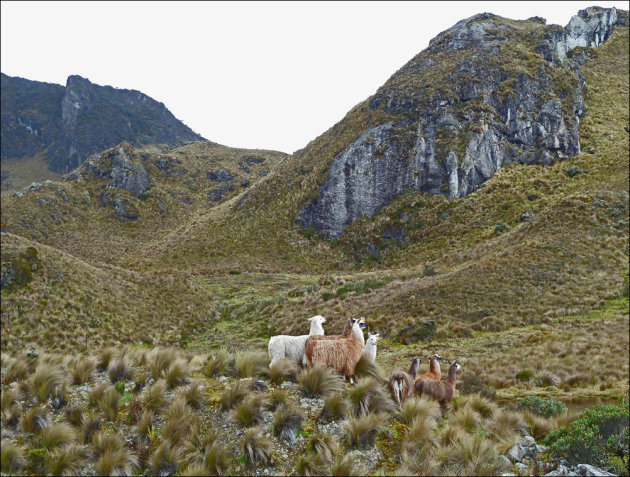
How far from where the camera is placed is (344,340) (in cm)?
721

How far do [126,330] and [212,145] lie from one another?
12271 centimetres

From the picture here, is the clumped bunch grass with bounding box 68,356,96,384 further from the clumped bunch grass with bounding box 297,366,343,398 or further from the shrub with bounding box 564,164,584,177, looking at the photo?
the shrub with bounding box 564,164,584,177

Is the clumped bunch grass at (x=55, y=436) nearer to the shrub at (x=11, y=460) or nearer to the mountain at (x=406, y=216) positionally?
the shrub at (x=11, y=460)

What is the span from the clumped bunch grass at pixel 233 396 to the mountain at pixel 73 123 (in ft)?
606

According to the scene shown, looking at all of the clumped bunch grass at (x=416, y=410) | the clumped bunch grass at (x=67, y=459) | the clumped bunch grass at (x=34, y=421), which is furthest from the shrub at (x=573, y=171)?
the clumped bunch grass at (x=34, y=421)

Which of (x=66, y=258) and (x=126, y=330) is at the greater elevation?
(x=66, y=258)

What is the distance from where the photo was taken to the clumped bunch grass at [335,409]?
19.1 feet

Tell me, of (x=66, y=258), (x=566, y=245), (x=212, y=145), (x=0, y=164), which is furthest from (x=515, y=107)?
(x=0, y=164)

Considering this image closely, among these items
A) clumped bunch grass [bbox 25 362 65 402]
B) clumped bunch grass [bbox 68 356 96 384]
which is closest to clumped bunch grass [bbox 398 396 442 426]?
clumped bunch grass [bbox 25 362 65 402]

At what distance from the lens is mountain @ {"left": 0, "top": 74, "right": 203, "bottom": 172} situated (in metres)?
165

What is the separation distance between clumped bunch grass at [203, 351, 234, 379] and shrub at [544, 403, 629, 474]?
6300 mm

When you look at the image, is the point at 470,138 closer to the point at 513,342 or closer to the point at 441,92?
the point at 441,92

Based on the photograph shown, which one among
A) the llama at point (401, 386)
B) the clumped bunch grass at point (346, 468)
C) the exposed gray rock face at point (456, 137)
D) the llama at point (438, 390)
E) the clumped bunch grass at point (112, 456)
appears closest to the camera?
the clumped bunch grass at point (112, 456)

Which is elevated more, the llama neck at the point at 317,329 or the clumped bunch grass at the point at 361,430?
the llama neck at the point at 317,329
